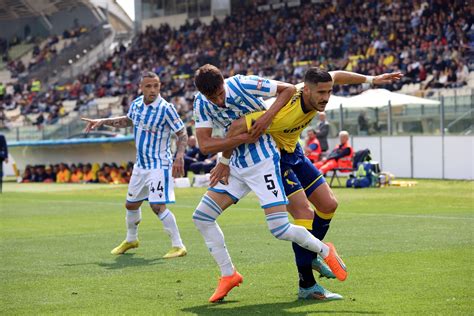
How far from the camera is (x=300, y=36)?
159ft

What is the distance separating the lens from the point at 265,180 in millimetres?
8203

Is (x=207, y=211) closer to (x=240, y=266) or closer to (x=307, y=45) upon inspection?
(x=240, y=266)

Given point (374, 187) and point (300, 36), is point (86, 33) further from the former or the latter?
point (374, 187)

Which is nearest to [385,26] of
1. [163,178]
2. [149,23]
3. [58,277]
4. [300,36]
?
[300,36]

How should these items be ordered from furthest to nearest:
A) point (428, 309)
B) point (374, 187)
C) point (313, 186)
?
point (374, 187) → point (313, 186) → point (428, 309)

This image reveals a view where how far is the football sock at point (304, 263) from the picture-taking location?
8289 mm

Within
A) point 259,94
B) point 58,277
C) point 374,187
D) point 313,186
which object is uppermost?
point 259,94

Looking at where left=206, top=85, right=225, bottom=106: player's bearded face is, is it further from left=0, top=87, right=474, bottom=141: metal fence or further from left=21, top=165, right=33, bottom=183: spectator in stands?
left=21, top=165, right=33, bottom=183: spectator in stands

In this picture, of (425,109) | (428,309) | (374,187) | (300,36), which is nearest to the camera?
(428,309)

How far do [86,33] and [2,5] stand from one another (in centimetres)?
604

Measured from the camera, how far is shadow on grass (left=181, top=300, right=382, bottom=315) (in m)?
7.55

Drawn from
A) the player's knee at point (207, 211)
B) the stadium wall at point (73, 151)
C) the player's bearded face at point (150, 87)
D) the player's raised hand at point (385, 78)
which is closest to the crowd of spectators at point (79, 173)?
the stadium wall at point (73, 151)

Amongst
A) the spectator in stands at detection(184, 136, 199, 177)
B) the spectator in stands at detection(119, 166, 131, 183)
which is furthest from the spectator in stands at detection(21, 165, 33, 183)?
the spectator in stands at detection(184, 136, 199, 177)

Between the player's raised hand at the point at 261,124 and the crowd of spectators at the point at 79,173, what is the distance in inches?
1005
